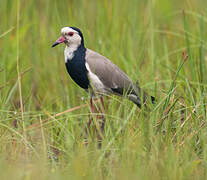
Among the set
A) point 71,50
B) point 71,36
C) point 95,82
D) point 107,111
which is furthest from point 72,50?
point 107,111

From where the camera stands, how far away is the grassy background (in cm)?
257

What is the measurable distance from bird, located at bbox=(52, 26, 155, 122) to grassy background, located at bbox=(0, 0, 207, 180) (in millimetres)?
153

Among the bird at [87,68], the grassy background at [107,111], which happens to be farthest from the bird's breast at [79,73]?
the grassy background at [107,111]

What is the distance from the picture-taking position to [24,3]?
18.1 feet

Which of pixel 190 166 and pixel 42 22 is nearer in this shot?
pixel 190 166

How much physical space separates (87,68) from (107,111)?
1.35ft

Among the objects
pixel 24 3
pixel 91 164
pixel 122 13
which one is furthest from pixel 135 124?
pixel 24 3

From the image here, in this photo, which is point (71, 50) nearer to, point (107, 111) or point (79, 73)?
point (79, 73)

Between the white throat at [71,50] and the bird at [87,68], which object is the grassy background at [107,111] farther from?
the white throat at [71,50]

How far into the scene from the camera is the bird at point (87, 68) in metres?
3.98

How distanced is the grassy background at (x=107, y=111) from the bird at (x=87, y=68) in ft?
0.50

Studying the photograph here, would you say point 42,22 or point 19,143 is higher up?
point 42,22

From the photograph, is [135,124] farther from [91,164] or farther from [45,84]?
[45,84]

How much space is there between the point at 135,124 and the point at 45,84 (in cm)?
167
